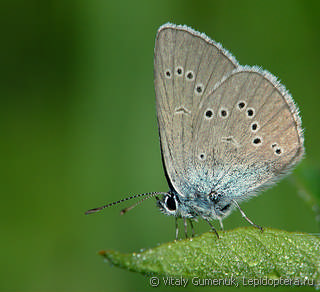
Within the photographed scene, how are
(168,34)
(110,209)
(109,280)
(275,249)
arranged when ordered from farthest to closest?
(110,209) → (109,280) → (168,34) → (275,249)

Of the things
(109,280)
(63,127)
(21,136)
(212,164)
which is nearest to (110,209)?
(109,280)

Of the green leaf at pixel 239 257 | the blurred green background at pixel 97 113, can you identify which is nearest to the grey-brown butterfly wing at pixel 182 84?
the green leaf at pixel 239 257

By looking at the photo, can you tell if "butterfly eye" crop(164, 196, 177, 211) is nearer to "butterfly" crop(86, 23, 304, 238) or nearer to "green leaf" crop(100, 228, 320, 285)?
"butterfly" crop(86, 23, 304, 238)

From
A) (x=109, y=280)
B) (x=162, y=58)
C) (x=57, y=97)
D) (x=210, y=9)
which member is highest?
(x=210, y=9)

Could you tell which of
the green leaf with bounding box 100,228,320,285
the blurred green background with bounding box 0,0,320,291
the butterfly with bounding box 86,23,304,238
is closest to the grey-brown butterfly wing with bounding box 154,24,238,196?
the butterfly with bounding box 86,23,304,238

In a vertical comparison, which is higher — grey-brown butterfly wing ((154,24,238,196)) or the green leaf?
grey-brown butterfly wing ((154,24,238,196))

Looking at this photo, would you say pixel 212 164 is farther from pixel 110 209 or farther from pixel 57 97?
pixel 57 97
